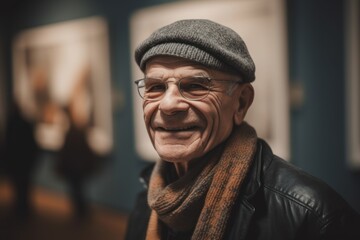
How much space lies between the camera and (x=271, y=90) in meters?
3.12

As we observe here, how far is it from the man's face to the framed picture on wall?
5.80 feet

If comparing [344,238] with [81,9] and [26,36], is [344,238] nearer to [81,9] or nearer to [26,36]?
[81,9]

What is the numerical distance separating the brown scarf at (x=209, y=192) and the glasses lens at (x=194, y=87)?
0.18 m

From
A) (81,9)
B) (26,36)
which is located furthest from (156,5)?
(26,36)

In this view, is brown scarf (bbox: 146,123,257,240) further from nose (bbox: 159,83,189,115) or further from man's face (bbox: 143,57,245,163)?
nose (bbox: 159,83,189,115)

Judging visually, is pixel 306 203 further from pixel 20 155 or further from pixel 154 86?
pixel 20 155

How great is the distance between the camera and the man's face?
118 centimetres

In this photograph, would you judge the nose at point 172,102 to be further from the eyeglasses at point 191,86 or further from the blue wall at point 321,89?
the blue wall at point 321,89

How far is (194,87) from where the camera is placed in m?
1.20

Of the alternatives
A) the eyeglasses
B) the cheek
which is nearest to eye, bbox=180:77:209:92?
the eyeglasses

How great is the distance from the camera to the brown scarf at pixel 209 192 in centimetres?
116

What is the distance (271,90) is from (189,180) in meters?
2.03

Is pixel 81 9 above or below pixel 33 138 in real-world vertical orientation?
above

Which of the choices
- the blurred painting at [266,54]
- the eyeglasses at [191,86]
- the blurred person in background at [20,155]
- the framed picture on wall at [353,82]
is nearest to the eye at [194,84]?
the eyeglasses at [191,86]
